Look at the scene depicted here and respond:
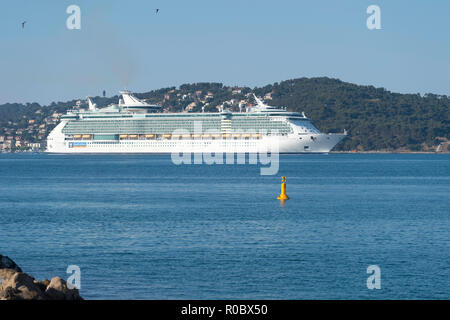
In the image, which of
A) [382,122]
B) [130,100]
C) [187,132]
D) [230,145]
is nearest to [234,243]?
[230,145]

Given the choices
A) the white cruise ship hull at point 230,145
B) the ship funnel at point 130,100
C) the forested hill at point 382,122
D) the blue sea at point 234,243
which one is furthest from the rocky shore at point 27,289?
the forested hill at point 382,122

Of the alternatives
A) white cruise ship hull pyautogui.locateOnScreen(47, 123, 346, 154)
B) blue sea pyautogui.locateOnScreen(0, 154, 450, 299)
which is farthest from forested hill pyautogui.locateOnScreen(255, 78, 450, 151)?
blue sea pyautogui.locateOnScreen(0, 154, 450, 299)

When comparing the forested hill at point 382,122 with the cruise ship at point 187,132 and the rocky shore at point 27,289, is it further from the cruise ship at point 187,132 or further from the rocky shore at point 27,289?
the rocky shore at point 27,289

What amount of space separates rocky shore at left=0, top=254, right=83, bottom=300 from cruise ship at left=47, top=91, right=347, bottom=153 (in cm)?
9761

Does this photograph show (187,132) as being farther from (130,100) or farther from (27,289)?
(27,289)

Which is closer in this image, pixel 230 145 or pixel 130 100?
pixel 230 145

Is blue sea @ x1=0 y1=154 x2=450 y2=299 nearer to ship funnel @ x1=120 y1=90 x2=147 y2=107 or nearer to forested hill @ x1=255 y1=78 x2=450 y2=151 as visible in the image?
ship funnel @ x1=120 y1=90 x2=147 y2=107

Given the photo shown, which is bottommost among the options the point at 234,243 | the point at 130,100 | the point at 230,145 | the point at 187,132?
the point at 234,243

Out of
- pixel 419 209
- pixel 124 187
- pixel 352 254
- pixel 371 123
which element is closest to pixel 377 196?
pixel 419 209

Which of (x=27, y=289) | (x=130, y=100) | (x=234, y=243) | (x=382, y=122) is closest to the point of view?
(x=27, y=289)

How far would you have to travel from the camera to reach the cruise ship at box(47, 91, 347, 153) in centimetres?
11112

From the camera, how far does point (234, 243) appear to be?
2061 cm

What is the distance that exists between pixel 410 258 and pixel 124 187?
3030 centimetres

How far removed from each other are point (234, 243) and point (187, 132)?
3723 inches
